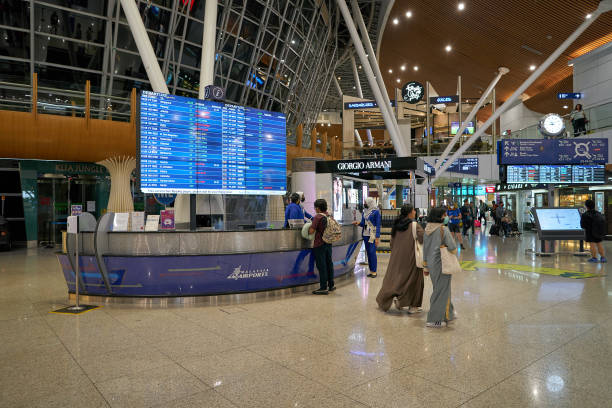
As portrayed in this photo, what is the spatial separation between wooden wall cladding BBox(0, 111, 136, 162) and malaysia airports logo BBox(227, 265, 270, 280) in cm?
825

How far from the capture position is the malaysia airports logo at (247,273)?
258 inches

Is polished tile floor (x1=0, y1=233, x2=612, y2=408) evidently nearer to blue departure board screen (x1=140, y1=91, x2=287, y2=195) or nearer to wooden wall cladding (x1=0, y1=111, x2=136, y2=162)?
blue departure board screen (x1=140, y1=91, x2=287, y2=195)

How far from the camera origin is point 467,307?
6.01 m

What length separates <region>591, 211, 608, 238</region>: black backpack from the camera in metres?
10.7

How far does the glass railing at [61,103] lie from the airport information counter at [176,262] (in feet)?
23.9

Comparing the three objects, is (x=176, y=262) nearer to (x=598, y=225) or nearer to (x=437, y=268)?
(x=437, y=268)

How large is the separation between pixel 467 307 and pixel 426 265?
1.26 m

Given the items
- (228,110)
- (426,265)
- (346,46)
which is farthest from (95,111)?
(346,46)

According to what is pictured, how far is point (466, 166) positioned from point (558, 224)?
1487 cm

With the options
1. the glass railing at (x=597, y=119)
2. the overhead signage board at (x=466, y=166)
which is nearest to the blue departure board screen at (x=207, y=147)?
the glass railing at (x=597, y=119)

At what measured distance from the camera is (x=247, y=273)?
6.63 m

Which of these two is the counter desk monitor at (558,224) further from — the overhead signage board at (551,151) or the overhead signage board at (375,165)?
the overhead signage board at (375,165)

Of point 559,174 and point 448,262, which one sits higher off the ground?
point 559,174

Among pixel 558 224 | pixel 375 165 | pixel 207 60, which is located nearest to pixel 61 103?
pixel 207 60
